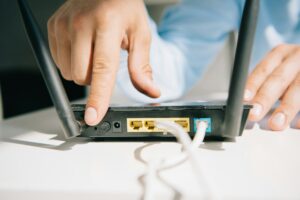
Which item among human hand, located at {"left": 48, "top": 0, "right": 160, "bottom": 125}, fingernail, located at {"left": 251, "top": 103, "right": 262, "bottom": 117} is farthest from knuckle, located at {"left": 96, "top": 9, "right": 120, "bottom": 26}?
fingernail, located at {"left": 251, "top": 103, "right": 262, "bottom": 117}

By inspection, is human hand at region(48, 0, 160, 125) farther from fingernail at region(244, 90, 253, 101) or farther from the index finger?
fingernail at region(244, 90, 253, 101)

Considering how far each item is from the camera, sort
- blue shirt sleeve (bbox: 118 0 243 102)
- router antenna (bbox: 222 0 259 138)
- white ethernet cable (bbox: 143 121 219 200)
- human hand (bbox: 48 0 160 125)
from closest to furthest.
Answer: white ethernet cable (bbox: 143 121 219 200), router antenna (bbox: 222 0 259 138), human hand (bbox: 48 0 160 125), blue shirt sleeve (bbox: 118 0 243 102)

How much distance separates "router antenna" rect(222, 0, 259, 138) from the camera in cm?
33

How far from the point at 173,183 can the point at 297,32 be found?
89 cm

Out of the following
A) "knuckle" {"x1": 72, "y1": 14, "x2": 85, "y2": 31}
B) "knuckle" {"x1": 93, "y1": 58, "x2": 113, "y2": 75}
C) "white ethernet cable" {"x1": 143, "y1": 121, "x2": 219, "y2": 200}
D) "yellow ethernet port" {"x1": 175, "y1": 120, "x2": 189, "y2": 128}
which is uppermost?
"knuckle" {"x1": 72, "y1": 14, "x2": 85, "y2": 31}

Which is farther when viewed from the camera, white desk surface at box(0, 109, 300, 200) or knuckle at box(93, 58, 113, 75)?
knuckle at box(93, 58, 113, 75)

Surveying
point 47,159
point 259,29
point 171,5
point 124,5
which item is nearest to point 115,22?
point 124,5

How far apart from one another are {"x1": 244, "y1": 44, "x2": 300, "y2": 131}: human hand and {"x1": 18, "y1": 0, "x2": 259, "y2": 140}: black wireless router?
12cm

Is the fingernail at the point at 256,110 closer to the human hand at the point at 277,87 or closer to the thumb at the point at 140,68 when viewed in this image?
the human hand at the point at 277,87

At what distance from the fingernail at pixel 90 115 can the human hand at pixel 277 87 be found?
25 centimetres

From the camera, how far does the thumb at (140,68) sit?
470mm

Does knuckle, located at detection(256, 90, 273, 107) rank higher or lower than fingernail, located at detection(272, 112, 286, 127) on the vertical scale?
higher

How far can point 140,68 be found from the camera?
475 millimetres

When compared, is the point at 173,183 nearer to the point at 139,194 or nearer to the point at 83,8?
the point at 139,194
